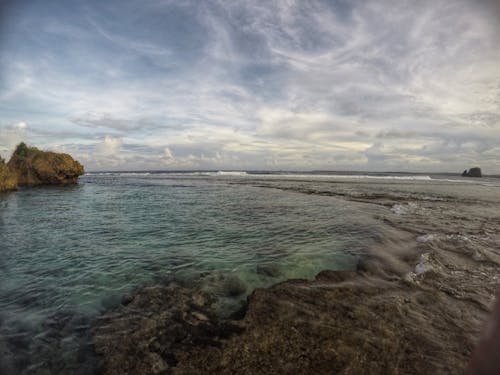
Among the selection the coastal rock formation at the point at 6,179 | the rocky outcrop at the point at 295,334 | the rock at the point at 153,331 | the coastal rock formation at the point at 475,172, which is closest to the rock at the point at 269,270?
the rocky outcrop at the point at 295,334

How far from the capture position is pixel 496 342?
0.70 meters

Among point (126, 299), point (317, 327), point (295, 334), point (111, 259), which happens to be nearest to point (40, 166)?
point (111, 259)

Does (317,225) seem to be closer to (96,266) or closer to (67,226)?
(96,266)

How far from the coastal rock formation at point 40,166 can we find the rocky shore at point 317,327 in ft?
117

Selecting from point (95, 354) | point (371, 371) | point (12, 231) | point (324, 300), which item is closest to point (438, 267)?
point (324, 300)

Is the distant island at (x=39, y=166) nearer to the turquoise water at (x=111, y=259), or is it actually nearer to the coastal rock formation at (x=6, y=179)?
the coastal rock formation at (x=6, y=179)

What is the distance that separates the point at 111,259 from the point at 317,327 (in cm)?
573

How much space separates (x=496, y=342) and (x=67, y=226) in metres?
12.8

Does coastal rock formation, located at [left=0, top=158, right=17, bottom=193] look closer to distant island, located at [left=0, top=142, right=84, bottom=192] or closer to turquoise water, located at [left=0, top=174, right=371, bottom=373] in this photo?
distant island, located at [left=0, top=142, right=84, bottom=192]

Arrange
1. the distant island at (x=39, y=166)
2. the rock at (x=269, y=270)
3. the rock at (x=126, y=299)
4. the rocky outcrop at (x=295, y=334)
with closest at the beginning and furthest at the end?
the rocky outcrop at (x=295, y=334), the rock at (x=126, y=299), the rock at (x=269, y=270), the distant island at (x=39, y=166)

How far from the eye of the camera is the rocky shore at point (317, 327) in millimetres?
3012

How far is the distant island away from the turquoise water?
22975 millimetres

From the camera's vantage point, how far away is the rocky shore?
3.01m

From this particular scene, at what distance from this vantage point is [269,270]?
587cm
